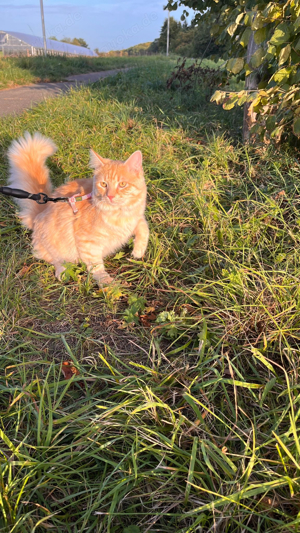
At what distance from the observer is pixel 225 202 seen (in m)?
2.91

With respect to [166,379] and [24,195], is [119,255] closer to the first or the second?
[24,195]

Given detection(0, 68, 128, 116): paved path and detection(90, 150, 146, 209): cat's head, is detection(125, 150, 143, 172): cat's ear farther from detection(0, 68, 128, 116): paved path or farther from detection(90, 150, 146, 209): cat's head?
detection(0, 68, 128, 116): paved path

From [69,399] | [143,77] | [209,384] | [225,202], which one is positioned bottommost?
[69,399]

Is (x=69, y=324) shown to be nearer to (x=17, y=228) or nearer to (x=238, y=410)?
(x=238, y=410)

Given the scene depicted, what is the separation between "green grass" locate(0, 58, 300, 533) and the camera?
3.79 ft

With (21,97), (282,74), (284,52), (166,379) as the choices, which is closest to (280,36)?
(284,52)

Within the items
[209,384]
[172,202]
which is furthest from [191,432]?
[172,202]

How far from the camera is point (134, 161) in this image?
2402mm

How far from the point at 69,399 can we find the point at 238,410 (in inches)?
31.6

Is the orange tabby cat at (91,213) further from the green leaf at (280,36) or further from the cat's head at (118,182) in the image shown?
the green leaf at (280,36)

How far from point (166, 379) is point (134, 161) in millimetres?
1587

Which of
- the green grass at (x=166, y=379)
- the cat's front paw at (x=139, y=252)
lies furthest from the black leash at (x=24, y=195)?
the cat's front paw at (x=139, y=252)

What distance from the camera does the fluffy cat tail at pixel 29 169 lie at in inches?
112

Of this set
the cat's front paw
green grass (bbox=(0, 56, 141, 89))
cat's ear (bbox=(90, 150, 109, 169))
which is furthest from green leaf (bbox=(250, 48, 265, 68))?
green grass (bbox=(0, 56, 141, 89))
